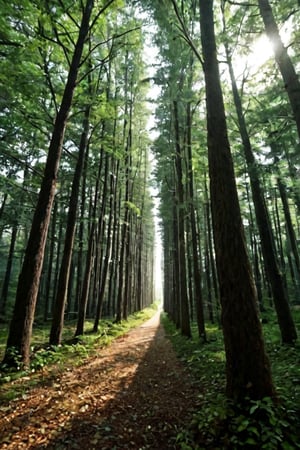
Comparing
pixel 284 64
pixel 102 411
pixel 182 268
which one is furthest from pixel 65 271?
pixel 284 64

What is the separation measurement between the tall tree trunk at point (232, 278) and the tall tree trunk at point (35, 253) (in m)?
4.22

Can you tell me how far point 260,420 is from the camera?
2732 millimetres

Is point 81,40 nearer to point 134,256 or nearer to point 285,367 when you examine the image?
point 285,367

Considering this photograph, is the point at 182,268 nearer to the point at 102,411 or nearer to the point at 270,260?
the point at 270,260

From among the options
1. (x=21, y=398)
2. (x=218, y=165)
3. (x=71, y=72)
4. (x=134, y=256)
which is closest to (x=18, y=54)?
(x=71, y=72)

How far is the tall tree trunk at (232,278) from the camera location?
3.14 m

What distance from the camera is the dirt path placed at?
300cm

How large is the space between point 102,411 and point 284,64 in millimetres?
7110

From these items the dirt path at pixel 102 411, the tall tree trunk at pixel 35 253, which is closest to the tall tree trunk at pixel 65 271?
the tall tree trunk at pixel 35 253

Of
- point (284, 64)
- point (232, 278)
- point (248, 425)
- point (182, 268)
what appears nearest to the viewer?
point (248, 425)

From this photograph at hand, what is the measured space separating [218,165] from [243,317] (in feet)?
7.20

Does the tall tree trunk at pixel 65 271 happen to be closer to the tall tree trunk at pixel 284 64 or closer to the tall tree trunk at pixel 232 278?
the tall tree trunk at pixel 284 64

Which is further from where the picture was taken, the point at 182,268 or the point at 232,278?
the point at 182,268

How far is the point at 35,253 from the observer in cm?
584
